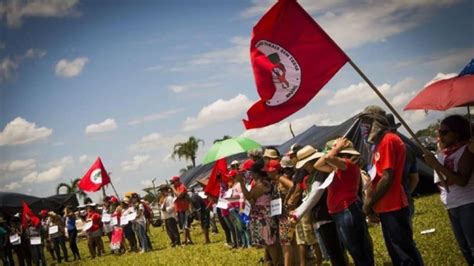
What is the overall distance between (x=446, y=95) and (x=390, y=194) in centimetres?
234

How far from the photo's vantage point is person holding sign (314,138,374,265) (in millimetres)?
4906

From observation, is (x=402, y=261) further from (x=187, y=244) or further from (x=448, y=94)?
(x=187, y=244)

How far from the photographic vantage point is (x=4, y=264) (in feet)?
49.1

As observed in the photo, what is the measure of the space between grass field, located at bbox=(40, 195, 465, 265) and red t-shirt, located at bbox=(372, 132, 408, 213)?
231 cm

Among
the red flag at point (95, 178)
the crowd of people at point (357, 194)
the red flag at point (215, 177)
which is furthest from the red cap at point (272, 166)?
the red flag at point (95, 178)

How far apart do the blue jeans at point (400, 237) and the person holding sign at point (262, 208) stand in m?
2.26

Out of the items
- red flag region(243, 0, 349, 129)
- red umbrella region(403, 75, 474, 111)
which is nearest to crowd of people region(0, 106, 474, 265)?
red flag region(243, 0, 349, 129)

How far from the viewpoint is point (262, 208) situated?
22.1ft

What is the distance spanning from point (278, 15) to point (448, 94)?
270cm

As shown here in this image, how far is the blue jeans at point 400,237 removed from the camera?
441cm

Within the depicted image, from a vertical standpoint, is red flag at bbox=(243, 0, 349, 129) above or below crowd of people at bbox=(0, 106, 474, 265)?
above

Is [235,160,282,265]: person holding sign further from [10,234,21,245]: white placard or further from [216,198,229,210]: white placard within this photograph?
[10,234,21,245]: white placard

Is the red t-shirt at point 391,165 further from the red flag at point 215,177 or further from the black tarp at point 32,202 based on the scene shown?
the black tarp at point 32,202

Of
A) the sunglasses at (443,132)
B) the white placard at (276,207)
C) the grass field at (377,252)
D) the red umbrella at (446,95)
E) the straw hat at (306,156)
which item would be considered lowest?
the grass field at (377,252)
